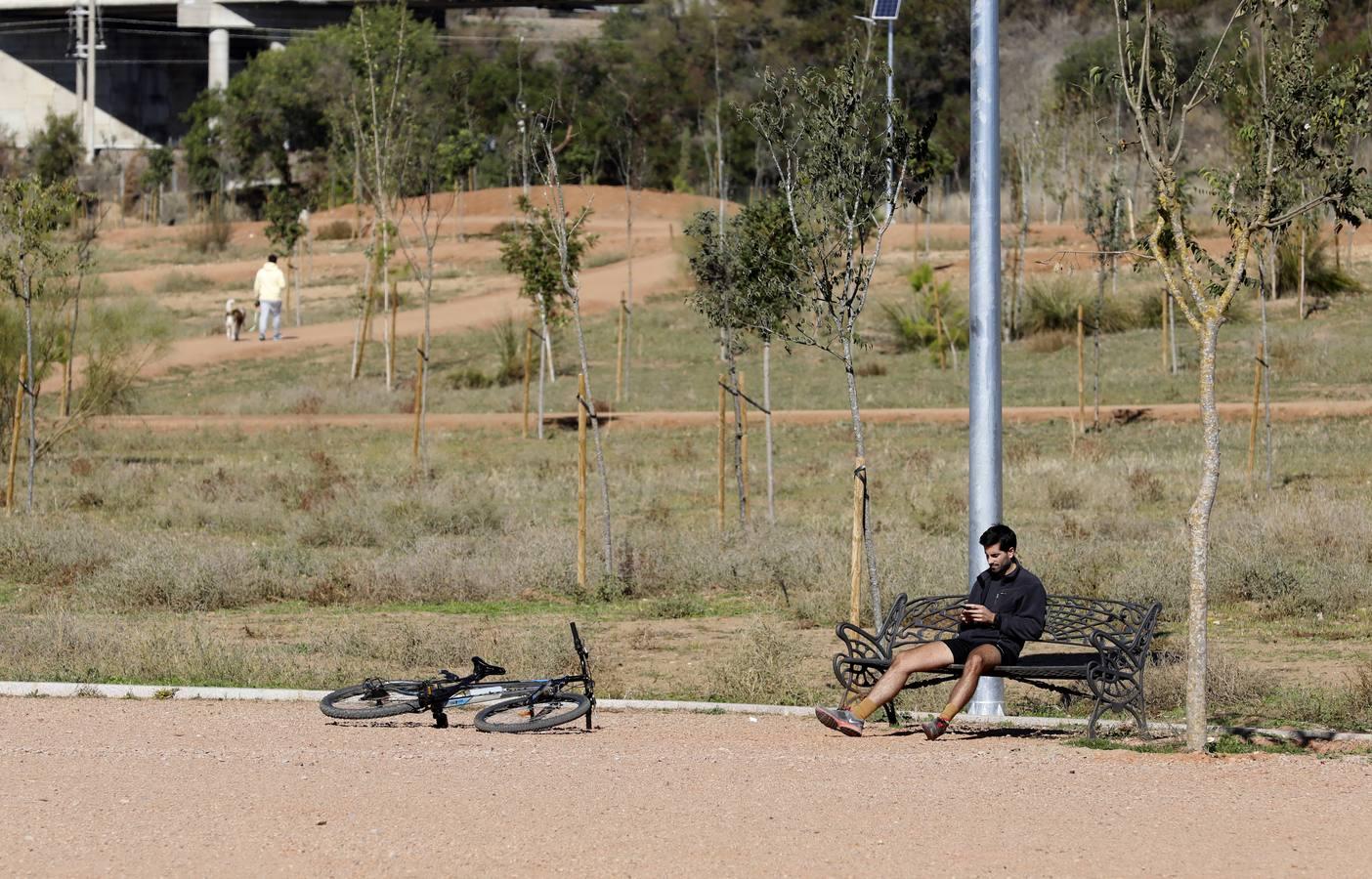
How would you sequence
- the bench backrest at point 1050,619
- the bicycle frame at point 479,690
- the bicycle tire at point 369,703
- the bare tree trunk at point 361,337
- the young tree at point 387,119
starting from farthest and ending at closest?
the bare tree trunk at point 361,337
the young tree at point 387,119
the bench backrest at point 1050,619
the bicycle tire at point 369,703
the bicycle frame at point 479,690

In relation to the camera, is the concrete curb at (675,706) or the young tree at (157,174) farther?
the young tree at (157,174)

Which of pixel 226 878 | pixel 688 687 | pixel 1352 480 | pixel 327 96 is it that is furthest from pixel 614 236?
pixel 226 878

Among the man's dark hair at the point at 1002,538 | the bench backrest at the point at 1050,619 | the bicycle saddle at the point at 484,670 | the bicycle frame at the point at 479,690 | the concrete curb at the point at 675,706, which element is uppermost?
the man's dark hair at the point at 1002,538

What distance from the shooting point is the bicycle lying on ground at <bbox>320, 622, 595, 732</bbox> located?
→ 29.9 feet

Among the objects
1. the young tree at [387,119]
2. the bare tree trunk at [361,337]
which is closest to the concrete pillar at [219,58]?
the young tree at [387,119]

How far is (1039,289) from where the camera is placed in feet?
109

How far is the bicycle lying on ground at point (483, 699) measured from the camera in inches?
359

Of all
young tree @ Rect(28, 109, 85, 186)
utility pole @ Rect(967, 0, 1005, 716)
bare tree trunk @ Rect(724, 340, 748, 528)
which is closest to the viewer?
utility pole @ Rect(967, 0, 1005, 716)

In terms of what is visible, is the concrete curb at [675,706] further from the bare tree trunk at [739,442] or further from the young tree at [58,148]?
the young tree at [58,148]

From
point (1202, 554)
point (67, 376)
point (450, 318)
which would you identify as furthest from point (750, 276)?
point (450, 318)

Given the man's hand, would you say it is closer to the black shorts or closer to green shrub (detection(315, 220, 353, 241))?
the black shorts

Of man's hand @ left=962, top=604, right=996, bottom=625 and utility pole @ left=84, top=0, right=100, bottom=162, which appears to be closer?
man's hand @ left=962, top=604, right=996, bottom=625

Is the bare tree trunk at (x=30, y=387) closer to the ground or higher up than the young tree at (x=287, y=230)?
closer to the ground

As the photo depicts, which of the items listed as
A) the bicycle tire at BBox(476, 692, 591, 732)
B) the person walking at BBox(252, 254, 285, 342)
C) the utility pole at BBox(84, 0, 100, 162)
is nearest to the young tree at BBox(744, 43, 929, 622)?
the bicycle tire at BBox(476, 692, 591, 732)
